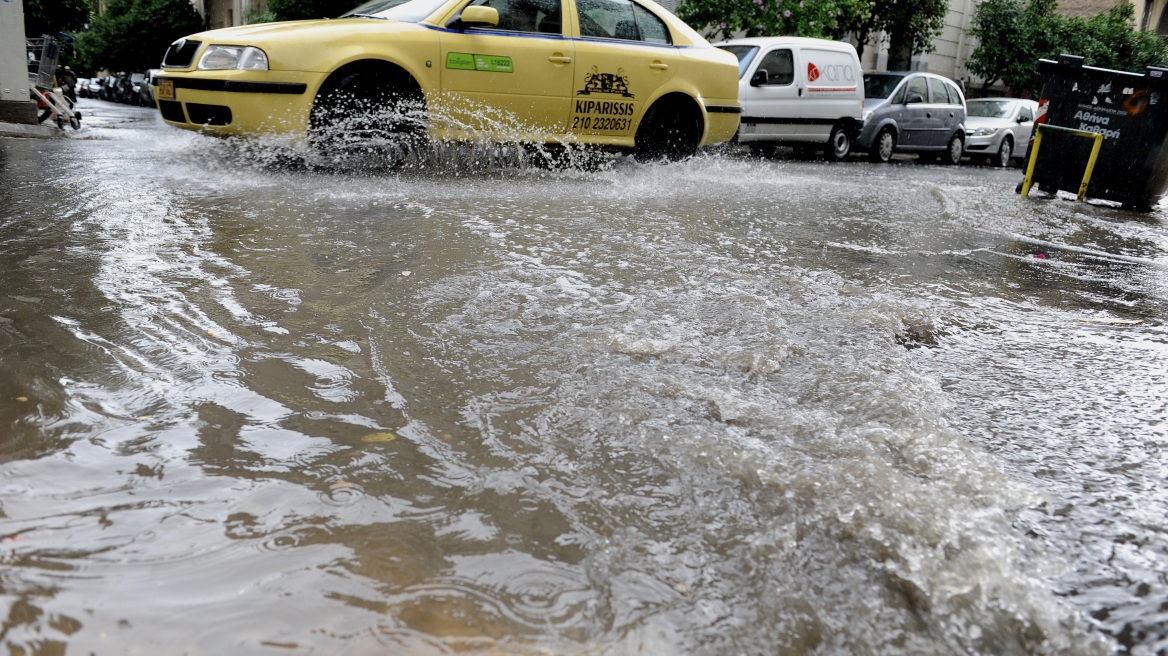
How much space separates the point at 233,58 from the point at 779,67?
27.5 ft

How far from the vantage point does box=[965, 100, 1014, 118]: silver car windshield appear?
17578mm

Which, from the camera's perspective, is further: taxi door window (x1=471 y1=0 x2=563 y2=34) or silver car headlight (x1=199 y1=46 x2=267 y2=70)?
taxi door window (x1=471 y1=0 x2=563 y2=34)

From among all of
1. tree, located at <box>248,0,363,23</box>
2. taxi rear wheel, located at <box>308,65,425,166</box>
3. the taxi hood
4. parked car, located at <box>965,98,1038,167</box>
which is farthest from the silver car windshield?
tree, located at <box>248,0,363,23</box>

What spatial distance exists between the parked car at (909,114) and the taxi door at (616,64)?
7.10 m

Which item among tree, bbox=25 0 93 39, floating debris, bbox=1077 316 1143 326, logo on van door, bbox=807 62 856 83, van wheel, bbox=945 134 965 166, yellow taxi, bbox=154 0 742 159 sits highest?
tree, bbox=25 0 93 39

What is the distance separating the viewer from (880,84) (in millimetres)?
14680

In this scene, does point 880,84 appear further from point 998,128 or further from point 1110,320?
point 1110,320

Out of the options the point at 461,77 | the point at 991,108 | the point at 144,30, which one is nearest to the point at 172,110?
the point at 461,77

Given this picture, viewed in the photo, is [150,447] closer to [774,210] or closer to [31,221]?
[31,221]

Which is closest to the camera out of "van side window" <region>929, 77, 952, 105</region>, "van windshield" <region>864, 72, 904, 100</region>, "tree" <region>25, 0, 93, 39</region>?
"van windshield" <region>864, 72, 904, 100</region>

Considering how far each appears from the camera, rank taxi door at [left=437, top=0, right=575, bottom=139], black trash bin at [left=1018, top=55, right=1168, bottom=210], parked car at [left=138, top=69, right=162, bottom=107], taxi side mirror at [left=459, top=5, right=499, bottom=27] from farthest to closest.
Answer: parked car at [left=138, top=69, right=162, bottom=107]
black trash bin at [left=1018, top=55, right=1168, bottom=210]
taxi door at [left=437, top=0, right=575, bottom=139]
taxi side mirror at [left=459, top=5, right=499, bottom=27]

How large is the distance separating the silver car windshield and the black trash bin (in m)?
10.2

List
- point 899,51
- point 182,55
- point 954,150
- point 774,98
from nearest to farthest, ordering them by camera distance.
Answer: point 182,55 < point 774,98 < point 954,150 < point 899,51

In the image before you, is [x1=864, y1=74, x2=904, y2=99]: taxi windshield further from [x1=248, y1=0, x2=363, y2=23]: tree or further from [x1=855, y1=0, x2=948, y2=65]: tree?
[x1=248, y1=0, x2=363, y2=23]: tree
